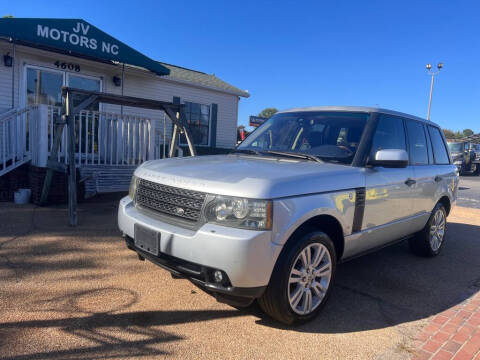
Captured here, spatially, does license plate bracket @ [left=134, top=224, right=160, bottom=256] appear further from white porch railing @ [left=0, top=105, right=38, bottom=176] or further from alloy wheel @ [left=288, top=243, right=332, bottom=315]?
white porch railing @ [left=0, top=105, right=38, bottom=176]

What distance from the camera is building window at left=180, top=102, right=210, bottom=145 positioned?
12680 millimetres

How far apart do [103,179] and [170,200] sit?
436 cm

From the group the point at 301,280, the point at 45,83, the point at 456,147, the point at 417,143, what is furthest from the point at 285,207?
the point at 456,147

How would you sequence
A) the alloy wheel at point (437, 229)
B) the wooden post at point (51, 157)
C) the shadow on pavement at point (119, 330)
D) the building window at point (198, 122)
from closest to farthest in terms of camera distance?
the shadow on pavement at point (119, 330)
the alloy wheel at point (437, 229)
the wooden post at point (51, 157)
the building window at point (198, 122)

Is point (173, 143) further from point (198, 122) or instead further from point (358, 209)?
point (198, 122)

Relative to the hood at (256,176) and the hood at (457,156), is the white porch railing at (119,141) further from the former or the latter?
the hood at (457,156)

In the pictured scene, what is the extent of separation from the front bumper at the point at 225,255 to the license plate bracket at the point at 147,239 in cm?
7

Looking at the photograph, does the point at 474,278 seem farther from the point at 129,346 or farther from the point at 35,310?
the point at 35,310

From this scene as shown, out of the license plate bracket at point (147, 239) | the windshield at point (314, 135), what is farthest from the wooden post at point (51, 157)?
the license plate bracket at point (147, 239)

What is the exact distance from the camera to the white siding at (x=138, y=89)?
8453 millimetres

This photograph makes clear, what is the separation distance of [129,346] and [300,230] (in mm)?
1509

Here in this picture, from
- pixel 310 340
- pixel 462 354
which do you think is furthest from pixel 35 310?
pixel 462 354

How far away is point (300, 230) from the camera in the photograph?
112 inches

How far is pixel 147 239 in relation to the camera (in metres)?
2.90
